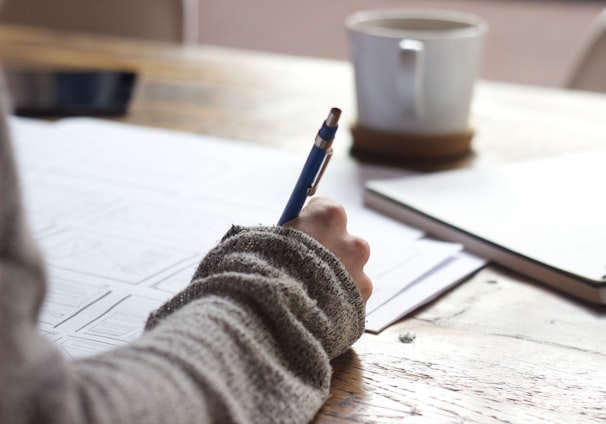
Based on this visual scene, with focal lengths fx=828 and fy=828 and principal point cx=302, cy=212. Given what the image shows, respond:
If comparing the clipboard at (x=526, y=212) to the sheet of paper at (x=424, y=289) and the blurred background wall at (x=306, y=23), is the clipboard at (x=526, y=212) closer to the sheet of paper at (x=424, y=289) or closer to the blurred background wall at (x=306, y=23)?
the sheet of paper at (x=424, y=289)

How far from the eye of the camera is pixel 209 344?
1.27ft

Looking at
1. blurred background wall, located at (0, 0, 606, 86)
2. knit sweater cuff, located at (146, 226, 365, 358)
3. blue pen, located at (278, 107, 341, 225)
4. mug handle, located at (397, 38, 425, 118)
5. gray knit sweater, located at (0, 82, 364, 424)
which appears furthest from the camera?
blurred background wall, located at (0, 0, 606, 86)

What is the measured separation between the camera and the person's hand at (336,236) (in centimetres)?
51

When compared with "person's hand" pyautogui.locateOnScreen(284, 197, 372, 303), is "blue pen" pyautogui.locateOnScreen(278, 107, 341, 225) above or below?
above

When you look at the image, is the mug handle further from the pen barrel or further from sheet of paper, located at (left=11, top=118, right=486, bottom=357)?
the pen barrel

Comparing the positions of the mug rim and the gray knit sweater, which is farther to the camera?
the mug rim

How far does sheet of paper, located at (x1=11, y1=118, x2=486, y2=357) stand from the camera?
1.78 ft

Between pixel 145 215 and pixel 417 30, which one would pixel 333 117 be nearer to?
pixel 145 215

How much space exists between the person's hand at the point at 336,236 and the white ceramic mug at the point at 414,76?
0.34m

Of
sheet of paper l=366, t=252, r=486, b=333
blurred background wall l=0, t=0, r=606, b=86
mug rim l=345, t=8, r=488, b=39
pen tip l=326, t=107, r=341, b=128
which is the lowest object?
blurred background wall l=0, t=0, r=606, b=86

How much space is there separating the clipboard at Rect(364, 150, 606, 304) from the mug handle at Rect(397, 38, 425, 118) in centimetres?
10

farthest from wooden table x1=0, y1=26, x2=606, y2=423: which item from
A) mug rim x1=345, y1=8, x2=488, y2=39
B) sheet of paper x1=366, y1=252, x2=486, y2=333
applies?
mug rim x1=345, y1=8, x2=488, y2=39

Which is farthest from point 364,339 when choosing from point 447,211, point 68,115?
point 68,115

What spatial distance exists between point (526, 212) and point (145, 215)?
1.04ft
